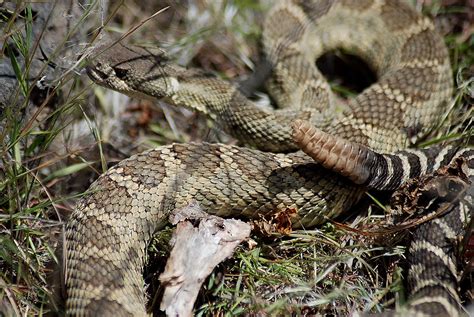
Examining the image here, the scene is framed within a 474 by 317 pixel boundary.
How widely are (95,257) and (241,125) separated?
2250 mm

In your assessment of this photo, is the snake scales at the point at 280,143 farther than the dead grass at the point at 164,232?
Yes

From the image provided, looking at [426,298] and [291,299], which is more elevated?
[426,298]

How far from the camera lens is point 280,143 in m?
5.89

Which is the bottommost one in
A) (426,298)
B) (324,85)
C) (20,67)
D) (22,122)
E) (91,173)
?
(91,173)

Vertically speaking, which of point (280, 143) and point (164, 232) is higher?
point (280, 143)

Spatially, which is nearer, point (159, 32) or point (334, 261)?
point (334, 261)

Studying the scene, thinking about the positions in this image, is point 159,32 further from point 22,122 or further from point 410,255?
point 410,255

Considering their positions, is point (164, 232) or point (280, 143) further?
point (280, 143)

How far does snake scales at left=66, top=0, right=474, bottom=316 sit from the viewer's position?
451 centimetres

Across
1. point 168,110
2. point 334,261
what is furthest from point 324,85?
point 334,261

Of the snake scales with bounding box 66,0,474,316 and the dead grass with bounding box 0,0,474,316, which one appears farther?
the snake scales with bounding box 66,0,474,316

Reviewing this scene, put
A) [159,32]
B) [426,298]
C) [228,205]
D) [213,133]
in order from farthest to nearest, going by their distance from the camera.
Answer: [159,32], [213,133], [228,205], [426,298]

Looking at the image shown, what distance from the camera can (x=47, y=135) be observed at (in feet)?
16.9

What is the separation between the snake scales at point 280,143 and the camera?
14.8 feet
